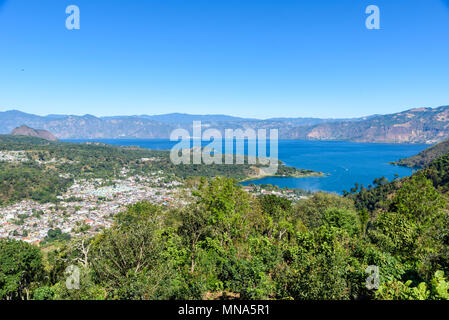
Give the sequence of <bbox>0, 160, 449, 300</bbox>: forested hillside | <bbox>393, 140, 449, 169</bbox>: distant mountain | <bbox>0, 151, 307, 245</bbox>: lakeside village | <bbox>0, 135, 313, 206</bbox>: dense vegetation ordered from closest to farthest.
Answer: <bbox>0, 160, 449, 300</bbox>: forested hillside < <bbox>0, 151, 307, 245</bbox>: lakeside village < <bbox>0, 135, 313, 206</bbox>: dense vegetation < <bbox>393, 140, 449, 169</bbox>: distant mountain

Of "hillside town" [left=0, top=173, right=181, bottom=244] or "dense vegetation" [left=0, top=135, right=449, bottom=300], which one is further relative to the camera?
"hillside town" [left=0, top=173, right=181, bottom=244]

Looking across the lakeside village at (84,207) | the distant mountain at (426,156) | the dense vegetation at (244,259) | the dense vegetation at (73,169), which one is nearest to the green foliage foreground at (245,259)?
the dense vegetation at (244,259)

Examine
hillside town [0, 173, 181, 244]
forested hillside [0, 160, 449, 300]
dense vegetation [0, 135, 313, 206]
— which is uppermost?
forested hillside [0, 160, 449, 300]

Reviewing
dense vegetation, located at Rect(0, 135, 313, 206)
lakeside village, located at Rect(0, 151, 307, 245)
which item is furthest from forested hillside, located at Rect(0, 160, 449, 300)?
dense vegetation, located at Rect(0, 135, 313, 206)

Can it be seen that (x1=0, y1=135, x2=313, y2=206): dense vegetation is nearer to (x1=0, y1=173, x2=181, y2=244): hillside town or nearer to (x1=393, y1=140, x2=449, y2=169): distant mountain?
(x1=0, y1=173, x2=181, y2=244): hillside town

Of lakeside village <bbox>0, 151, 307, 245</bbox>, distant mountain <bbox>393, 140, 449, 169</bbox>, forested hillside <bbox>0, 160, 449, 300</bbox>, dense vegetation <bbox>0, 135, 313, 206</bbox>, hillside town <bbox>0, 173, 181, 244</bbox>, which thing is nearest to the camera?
forested hillside <bbox>0, 160, 449, 300</bbox>

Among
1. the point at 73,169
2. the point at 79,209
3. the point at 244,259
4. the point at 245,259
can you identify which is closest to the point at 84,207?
the point at 79,209
